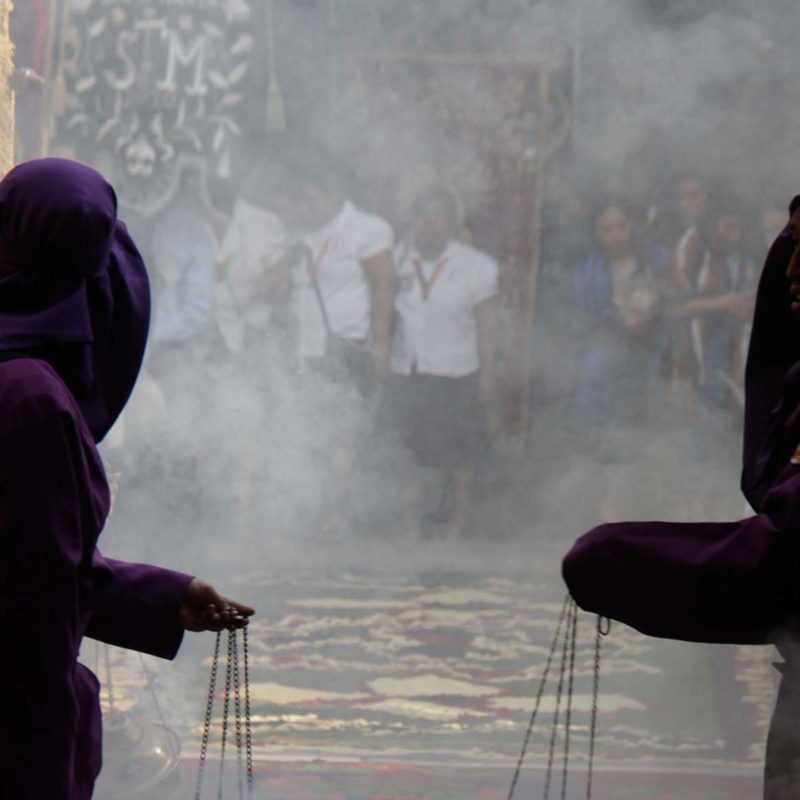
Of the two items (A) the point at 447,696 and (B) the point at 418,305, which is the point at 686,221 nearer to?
(B) the point at 418,305

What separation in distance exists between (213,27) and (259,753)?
14.1 ft

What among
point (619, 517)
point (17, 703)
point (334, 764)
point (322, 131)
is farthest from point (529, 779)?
point (322, 131)

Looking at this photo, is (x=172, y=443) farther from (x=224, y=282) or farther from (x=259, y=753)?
(x=259, y=753)

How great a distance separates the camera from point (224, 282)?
8484mm

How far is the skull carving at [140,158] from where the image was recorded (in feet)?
27.6

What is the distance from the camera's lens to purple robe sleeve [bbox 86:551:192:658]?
2.55 m

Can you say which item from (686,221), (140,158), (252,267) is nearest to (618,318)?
(686,221)

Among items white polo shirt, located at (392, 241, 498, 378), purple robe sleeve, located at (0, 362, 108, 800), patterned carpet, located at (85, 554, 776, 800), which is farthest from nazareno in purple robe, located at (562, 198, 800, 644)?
white polo shirt, located at (392, 241, 498, 378)

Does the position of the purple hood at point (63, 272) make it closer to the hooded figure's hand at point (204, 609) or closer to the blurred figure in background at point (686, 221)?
the hooded figure's hand at point (204, 609)

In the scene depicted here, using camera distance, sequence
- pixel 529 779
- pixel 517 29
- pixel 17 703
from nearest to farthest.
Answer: pixel 17 703, pixel 529 779, pixel 517 29

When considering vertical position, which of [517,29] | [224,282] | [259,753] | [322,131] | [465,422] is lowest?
[259,753]

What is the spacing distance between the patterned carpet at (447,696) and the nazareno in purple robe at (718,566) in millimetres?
3069

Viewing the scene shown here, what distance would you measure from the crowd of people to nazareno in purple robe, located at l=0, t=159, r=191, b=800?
6075 millimetres

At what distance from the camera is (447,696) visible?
21.0 feet
